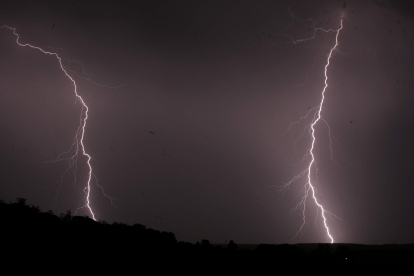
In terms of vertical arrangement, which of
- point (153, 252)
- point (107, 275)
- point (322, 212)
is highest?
point (322, 212)

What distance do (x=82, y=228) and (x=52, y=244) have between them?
4.23 ft

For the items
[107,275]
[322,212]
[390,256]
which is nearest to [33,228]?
[107,275]

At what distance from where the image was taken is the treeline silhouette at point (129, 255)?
12.1 feet

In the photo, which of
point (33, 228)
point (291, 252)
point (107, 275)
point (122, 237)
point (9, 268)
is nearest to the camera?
point (9, 268)

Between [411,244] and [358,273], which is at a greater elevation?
[411,244]

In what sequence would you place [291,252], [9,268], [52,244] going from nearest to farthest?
[9,268], [52,244], [291,252]

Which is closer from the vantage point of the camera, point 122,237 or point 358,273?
point 358,273

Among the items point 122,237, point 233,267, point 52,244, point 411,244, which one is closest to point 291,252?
point 233,267

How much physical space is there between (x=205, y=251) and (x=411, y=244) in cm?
948

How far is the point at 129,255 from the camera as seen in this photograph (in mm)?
4238

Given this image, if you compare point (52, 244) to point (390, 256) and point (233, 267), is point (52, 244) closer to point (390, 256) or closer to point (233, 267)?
point (233, 267)

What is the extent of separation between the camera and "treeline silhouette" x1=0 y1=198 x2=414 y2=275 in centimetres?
369

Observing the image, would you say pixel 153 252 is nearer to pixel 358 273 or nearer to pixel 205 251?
pixel 205 251

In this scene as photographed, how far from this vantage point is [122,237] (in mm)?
5113
